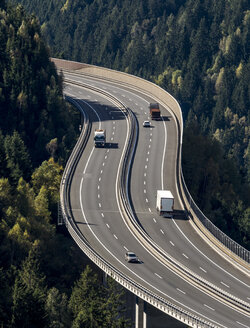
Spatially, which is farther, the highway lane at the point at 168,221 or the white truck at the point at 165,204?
the white truck at the point at 165,204

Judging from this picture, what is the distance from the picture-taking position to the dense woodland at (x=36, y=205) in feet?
274

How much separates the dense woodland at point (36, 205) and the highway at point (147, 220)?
11.7 ft

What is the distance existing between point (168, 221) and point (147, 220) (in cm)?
278

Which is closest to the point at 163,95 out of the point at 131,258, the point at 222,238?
the point at 222,238


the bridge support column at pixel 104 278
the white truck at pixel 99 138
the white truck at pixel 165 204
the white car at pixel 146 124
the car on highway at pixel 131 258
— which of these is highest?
the white car at pixel 146 124

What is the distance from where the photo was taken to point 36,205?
11138 cm

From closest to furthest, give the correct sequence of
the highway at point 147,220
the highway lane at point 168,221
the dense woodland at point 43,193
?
the dense woodland at point 43,193, the highway at point 147,220, the highway lane at point 168,221

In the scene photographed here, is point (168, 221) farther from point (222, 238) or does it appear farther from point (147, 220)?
point (222, 238)

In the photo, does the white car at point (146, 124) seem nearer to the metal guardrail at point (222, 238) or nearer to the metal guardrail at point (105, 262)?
the metal guardrail at point (105, 262)

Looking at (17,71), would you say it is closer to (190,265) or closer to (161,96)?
(161,96)

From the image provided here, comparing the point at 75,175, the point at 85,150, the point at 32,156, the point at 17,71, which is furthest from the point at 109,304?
the point at 17,71

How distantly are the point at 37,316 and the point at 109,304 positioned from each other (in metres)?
12.3

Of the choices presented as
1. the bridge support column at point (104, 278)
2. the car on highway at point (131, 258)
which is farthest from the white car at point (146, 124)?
the car on highway at point (131, 258)

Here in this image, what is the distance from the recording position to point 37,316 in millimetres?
77625
